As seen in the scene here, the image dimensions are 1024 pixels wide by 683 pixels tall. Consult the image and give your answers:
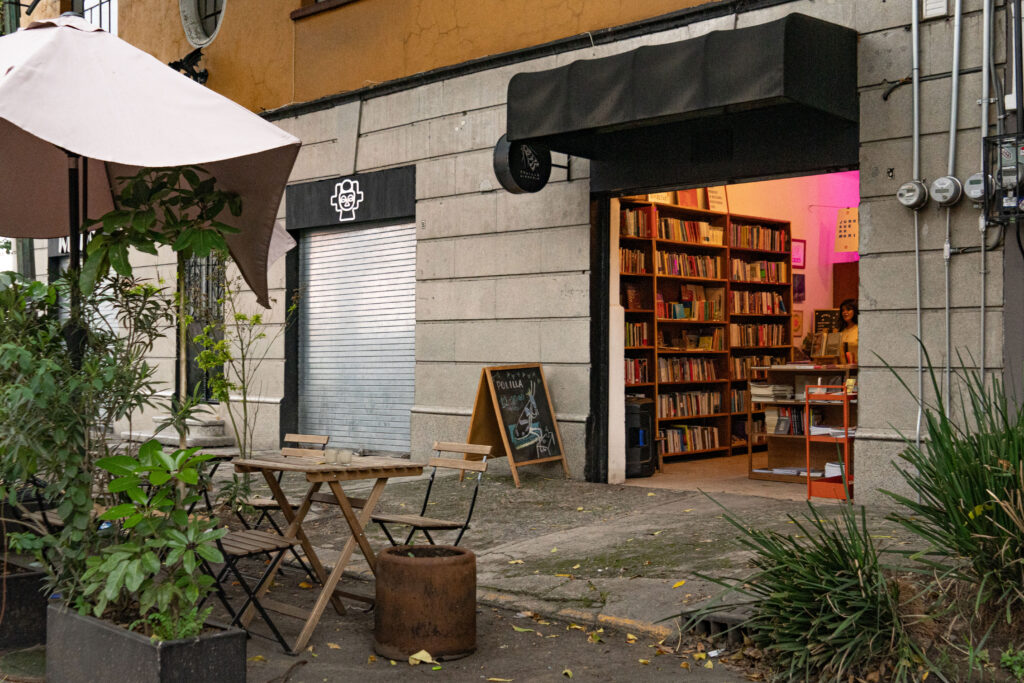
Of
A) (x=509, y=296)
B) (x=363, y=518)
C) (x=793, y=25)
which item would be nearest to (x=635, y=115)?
(x=793, y=25)

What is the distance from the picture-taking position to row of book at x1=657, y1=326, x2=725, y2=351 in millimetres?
12195

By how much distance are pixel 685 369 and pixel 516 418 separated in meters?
2.91

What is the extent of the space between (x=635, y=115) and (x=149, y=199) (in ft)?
15.6

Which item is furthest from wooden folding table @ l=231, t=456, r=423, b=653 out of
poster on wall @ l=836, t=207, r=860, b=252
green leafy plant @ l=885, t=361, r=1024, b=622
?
poster on wall @ l=836, t=207, r=860, b=252

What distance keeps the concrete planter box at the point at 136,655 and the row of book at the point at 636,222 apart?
23.8ft

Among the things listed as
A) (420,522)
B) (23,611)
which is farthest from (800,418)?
(23,611)

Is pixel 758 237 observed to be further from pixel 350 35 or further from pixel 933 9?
pixel 350 35

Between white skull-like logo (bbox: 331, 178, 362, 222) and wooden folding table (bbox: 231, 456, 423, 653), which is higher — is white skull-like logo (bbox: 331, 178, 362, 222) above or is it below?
above

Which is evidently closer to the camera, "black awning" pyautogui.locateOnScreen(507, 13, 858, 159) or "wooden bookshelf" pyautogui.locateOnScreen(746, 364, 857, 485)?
"black awning" pyautogui.locateOnScreen(507, 13, 858, 159)

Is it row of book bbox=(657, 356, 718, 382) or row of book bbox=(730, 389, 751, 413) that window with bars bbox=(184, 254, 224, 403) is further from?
row of book bbox=(730, 389, 751, 413)

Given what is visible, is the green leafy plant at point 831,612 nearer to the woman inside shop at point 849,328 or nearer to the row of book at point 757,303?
the woman inside shop at point 849,328

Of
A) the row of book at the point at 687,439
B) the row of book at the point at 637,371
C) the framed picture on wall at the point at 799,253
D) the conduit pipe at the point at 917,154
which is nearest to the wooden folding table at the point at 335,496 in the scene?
the conduit pipe at the point at 917,154

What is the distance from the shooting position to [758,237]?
43.6ft

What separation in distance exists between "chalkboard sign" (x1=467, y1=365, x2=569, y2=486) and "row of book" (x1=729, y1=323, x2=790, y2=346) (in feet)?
11.1
